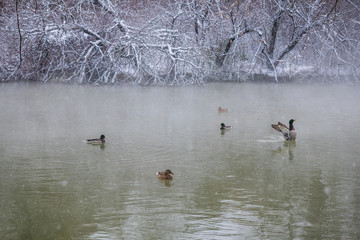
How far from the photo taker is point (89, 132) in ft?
34.1

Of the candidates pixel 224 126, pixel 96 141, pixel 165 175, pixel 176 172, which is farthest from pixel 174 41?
pixel 165 175

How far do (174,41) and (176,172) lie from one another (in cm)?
1180

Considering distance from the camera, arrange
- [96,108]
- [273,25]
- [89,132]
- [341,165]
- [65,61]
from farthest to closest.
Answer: [273,25] → [65,61] → [96,108] → [89,132] → [341,165]

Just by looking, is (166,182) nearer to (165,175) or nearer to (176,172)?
(165,175)

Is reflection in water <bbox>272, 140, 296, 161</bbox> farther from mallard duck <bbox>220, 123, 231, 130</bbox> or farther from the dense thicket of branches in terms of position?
the dense thicket of branches

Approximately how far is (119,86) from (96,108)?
4892 mm

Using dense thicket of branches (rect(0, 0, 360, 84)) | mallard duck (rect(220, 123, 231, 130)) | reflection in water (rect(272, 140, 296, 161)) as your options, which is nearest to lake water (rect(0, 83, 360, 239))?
reflection in water (rect(272, 140, 296, 161))

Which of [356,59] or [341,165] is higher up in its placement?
[356,59]

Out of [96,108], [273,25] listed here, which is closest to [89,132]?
[96,108]

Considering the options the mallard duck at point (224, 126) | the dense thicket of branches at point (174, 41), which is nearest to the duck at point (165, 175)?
the mallard duck at point (224, 126)

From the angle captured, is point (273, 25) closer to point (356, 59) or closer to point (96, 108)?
point (356, 59)

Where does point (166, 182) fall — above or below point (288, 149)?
below

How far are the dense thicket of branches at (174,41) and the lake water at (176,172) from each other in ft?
12.9

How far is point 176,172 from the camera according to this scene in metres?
7.36
